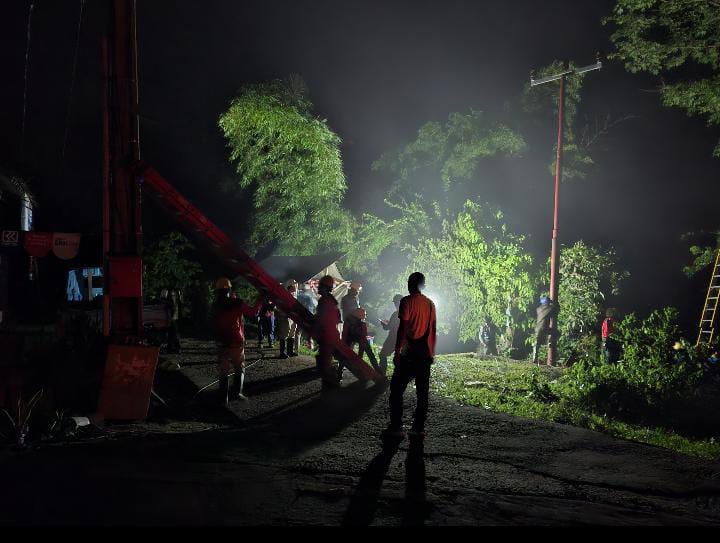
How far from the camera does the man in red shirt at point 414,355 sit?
668 centimetres

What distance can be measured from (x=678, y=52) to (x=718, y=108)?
1.99 metres

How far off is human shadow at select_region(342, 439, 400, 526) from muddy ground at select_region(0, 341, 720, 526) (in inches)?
0.7

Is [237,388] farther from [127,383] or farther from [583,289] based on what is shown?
[583,289]

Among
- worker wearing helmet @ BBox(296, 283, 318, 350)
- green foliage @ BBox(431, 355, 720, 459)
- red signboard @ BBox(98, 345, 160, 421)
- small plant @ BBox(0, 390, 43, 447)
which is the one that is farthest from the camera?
worker wearing helmet @ BBox(296, 283, 318, 350)

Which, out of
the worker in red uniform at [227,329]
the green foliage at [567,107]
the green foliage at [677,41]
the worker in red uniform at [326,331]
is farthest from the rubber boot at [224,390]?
the green foliage at [567,107]

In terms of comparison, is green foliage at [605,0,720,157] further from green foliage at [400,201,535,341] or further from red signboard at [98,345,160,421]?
red signboard at [98,345,160,421]

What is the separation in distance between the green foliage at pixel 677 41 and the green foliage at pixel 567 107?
5.93 meters

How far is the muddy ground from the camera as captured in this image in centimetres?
432

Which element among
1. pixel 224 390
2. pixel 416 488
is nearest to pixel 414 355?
pixel 416 488

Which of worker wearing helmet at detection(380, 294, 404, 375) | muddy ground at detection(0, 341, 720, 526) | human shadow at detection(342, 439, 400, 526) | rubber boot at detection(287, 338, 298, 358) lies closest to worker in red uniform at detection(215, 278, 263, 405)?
muddy ground at detection(0, 341, 720, 526)

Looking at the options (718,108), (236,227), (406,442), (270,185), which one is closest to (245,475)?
(406,442)

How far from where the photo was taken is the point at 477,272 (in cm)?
1802

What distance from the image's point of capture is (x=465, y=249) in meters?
18.3

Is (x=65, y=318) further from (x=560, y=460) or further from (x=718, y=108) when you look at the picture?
(x=718, y=108)
